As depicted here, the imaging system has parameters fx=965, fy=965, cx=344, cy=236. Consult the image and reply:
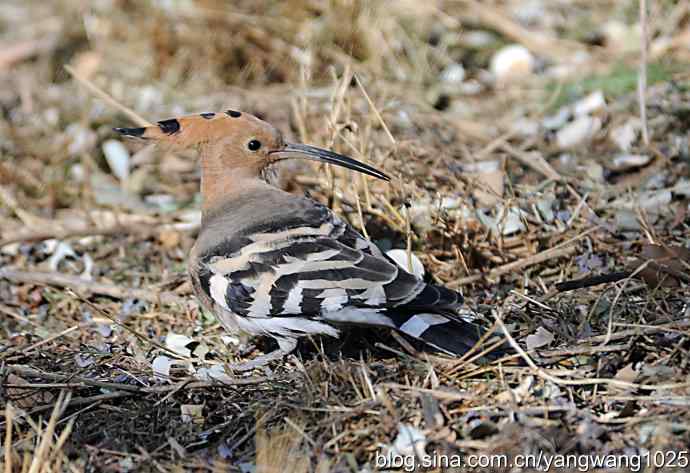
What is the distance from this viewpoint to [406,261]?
10.9ft

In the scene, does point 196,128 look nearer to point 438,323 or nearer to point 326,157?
point 326,157

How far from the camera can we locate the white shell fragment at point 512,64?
17.2 feet

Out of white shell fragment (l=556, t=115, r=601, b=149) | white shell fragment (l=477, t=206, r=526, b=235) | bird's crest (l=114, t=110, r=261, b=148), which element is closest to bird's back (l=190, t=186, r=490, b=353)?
bird's crest (l=114, t=110, r=261, b=148)

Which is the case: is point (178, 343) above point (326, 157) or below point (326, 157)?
below

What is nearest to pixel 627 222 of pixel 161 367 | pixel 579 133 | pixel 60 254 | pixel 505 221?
pixel 505 221

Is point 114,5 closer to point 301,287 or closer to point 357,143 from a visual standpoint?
point 357,143

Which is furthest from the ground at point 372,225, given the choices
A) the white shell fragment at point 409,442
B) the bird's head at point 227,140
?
the bird's head at point 227,140

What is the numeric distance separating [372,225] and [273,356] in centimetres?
81

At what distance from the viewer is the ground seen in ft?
8.30

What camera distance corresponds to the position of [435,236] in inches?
137

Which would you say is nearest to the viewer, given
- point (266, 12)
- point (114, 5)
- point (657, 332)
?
point (657, 332)

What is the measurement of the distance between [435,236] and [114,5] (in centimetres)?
304

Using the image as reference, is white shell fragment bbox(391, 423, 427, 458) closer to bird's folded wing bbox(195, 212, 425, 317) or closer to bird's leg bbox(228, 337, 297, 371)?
bird's folded wing bbox(195, 212, 425, 317)

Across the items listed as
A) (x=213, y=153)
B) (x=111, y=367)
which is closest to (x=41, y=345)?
(x=111, y=367)
